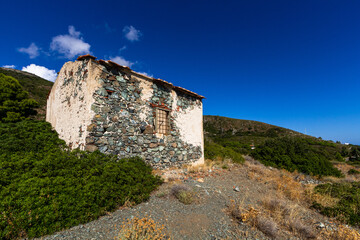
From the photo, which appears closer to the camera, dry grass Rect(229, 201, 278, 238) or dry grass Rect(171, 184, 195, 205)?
dry grass Rect(229, 201, 278, 238)

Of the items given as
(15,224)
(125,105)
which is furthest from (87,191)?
(125,105)

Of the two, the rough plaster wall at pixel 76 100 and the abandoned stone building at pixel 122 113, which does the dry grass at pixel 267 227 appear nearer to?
the abandoned stone building at pixel 122 113

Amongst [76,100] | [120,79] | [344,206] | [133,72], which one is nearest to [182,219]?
[344,206]

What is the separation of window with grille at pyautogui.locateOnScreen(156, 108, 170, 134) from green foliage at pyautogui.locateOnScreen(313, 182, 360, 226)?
623 centimetres

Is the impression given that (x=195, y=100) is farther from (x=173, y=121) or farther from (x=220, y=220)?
(x=220, y=220)

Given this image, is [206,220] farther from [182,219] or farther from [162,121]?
[162,121]

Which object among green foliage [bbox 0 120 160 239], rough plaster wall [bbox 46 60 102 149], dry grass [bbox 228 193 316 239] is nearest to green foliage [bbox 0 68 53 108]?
rough plaster wall [bbox 46 60 102 149]

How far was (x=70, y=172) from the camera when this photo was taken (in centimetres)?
367

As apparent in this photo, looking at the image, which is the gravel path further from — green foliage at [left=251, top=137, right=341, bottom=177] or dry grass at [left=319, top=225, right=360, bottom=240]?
green foliage at [left=251, top=137, right=341, bottom=177]

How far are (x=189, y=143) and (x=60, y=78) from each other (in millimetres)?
7834

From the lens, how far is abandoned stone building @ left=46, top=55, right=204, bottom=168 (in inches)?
219

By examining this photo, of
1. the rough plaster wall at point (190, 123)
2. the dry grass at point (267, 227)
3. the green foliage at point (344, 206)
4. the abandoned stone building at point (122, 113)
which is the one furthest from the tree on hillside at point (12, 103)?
the green foliage at point (344, 206)

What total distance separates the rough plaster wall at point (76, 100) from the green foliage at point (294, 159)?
12.5m

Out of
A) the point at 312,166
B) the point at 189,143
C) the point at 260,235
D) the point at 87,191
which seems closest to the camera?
the point at 260,235
